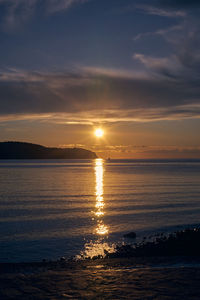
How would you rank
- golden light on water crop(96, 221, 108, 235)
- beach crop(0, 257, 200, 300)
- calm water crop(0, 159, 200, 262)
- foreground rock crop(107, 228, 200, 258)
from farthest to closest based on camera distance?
golden light on water crop(96, 221, 108, 235) < calm water crop(0, 159, 200, 262) < foreground rock crop(107, 228, 200, 258) < beach crop(0, 257, 200, 300)

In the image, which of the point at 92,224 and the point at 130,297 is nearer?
the point at 130,297

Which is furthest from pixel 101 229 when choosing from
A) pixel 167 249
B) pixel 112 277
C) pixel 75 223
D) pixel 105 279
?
pixel 105 279

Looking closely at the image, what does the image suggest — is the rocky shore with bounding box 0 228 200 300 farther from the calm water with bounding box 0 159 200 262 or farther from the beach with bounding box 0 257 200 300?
the calm water with bounding box 0 159 200 262

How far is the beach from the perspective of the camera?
33.1ft

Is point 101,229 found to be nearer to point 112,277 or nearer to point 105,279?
point 112,277

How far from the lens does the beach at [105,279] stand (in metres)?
10.1

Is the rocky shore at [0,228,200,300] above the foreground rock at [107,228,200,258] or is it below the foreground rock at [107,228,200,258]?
below

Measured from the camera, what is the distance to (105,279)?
1174 cm

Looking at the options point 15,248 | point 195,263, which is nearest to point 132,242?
point 195,263

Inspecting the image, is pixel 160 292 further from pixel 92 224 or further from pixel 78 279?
pixel 92 224

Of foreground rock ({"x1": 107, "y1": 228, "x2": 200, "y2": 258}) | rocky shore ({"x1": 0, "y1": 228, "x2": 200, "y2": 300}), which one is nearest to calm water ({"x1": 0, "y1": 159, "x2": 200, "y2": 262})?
foreground rock ({"x1": 107, "y1": 228, "x2": 200, "y2": 258})

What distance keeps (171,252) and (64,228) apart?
10.0 m

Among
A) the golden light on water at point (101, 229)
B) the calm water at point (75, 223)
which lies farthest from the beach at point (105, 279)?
the golden light on water at point (101, 229)

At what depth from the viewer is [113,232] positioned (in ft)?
74.8
